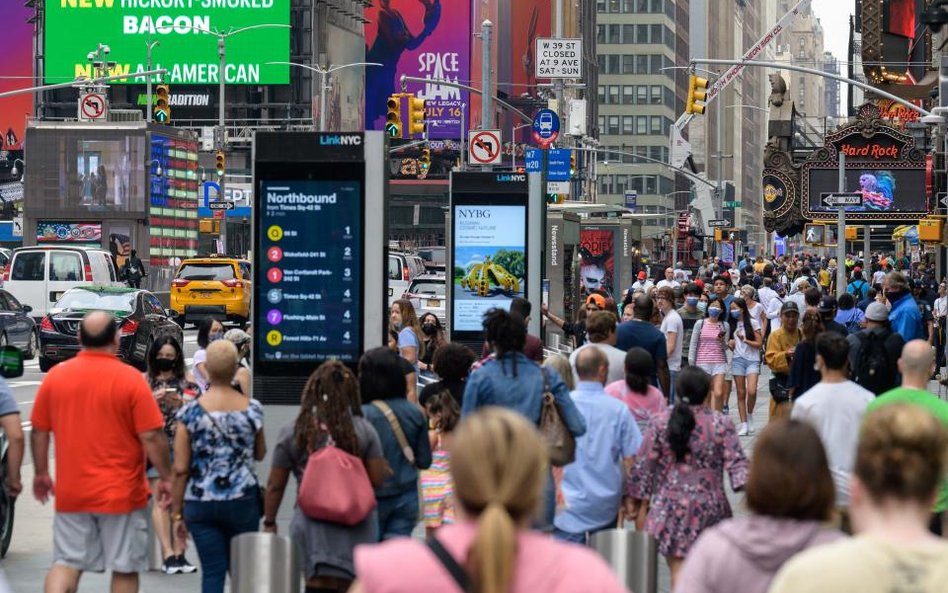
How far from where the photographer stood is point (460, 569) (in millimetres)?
4039

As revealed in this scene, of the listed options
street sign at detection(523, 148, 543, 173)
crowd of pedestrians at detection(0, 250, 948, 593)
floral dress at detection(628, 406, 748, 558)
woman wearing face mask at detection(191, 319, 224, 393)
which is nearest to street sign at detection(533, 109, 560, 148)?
street sign at detection(523, 148, 543, 173)

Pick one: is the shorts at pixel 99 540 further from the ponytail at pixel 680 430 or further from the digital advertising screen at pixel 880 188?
the digital advertising screen at pixel 880 188

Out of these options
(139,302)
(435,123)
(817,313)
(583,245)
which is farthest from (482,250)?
(435,123)

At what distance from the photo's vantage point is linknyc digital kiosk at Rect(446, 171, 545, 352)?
74.9ft

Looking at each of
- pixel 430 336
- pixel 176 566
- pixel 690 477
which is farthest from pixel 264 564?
pixel 430 336

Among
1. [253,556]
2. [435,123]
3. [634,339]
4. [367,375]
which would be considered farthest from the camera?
[435,123]

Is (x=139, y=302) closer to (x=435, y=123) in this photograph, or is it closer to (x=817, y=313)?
(x=817, y=313)

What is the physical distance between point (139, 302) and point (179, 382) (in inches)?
789

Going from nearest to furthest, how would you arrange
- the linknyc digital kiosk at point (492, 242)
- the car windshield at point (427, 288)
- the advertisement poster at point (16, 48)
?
the linknyc digital kiosk at point (492, 242), the car windshield at point (427, 288), the advertisement poster at point (16, 48)

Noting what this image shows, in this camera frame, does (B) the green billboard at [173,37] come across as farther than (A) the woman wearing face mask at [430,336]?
Yes

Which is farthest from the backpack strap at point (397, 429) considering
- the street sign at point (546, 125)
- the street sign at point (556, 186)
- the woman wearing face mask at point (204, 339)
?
the street sign at point (556, 186)

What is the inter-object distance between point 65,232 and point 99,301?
27.9m

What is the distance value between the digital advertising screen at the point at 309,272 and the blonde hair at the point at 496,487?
394 inches

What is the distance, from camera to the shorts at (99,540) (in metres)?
9.00
